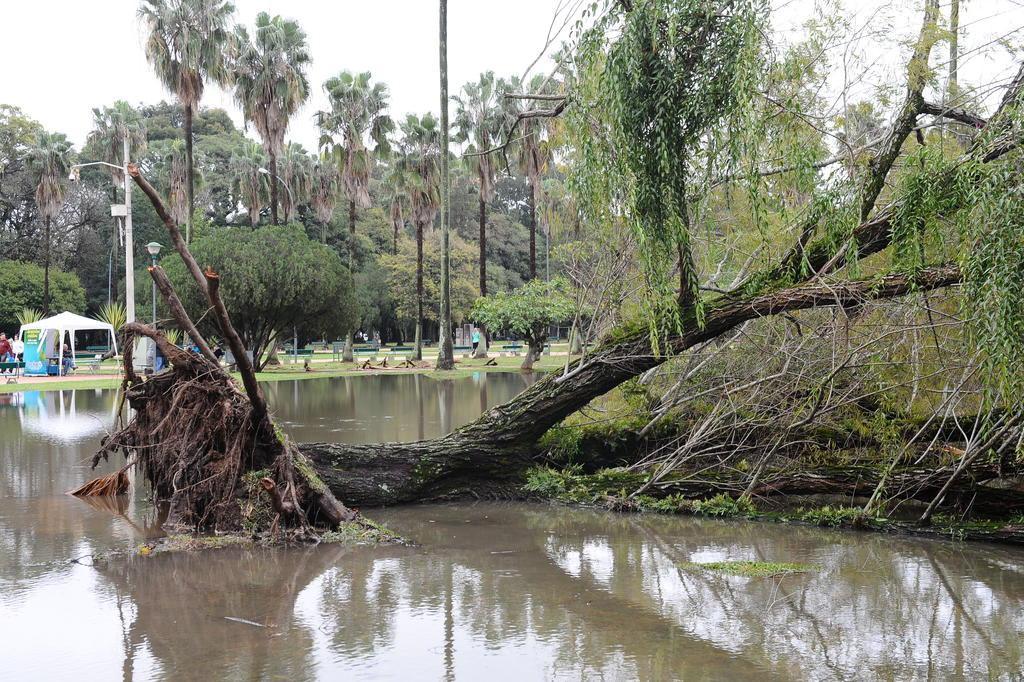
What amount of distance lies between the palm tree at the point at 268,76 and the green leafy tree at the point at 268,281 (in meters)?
4.47

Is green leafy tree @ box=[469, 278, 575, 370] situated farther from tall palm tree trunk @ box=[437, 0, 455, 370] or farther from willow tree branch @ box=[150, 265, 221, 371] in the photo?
willow tree branch @ box=[150, 265, 221, 371]

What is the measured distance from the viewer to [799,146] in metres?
8.72

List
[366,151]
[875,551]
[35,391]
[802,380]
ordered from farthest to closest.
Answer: [366,151] < [35,391] < [802,380] < [875,551]

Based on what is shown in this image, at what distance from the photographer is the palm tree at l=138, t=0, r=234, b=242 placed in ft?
106

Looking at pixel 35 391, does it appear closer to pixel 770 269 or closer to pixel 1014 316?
pixel 770 269

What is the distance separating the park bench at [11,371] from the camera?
1230 inches

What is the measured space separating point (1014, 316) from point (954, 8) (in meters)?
5.36

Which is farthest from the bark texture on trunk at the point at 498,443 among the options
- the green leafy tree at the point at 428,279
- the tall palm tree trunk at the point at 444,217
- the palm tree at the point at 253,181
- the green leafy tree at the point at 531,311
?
the green leafy tree at the point at 428,279

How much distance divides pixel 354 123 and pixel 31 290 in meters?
20.3

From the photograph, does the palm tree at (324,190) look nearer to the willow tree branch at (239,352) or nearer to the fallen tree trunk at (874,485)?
the willow tree branch at (239,352)

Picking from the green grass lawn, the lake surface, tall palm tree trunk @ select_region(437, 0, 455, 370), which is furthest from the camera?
tall palm tree trunk @ select_region(437, 0, 455, 370)

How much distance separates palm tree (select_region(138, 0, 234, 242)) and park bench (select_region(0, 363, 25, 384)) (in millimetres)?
7395

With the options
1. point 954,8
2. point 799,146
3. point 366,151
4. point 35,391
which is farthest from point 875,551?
point 366,151

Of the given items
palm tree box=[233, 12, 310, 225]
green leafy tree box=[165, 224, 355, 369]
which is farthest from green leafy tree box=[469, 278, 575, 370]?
palm tree box=[233, 12, 310, 225]
